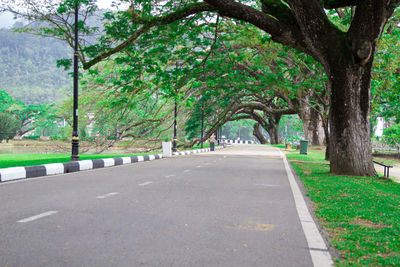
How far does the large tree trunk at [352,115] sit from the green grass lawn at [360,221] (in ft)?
10.8

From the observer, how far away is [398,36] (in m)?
20.2

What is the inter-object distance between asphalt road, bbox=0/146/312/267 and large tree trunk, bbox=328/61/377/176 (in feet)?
17.4

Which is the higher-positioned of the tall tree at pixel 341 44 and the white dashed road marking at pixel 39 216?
the tall tree at pixel 341 44

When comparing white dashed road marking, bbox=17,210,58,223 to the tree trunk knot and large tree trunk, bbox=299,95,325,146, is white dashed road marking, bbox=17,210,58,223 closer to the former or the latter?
the tree trunk knot

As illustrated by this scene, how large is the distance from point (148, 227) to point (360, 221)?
3080mm

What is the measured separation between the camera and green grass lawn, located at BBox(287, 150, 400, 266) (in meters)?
4.18

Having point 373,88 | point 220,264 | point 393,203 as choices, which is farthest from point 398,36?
point 220,264

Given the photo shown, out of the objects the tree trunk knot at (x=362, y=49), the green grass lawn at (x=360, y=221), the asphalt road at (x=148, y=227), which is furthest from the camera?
the tree trunk knot at (x=362, y=49)

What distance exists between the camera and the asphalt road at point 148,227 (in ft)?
12.9

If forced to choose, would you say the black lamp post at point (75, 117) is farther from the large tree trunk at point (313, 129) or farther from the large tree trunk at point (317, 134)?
the large tree trunk at point (317, 134)

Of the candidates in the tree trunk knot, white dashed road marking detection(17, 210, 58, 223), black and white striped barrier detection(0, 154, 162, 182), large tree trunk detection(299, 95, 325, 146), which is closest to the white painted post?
black and white striped barrier detection(0, 154, 162, 182)

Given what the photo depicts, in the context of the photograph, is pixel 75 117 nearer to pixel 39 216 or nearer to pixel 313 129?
pixel 39 216

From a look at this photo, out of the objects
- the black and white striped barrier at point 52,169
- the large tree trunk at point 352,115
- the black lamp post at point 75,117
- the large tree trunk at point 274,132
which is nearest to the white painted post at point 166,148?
the black and white striped barrier at point 52,169

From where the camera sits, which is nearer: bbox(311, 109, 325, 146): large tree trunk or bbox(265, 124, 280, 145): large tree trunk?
bbox(311, 109, 325, 146): large tree trunk
